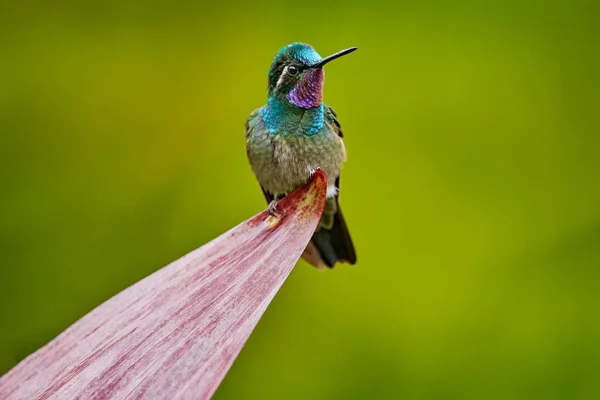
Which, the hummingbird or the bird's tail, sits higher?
the hummingbird

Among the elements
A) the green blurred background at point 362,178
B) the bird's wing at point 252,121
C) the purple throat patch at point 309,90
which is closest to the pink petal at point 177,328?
the purple throat patch at point 309,90

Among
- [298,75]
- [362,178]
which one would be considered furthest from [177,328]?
[362,178]

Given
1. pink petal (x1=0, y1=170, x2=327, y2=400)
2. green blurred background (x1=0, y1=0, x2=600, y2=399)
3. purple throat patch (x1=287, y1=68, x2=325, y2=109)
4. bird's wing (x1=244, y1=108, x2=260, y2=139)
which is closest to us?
pink petal (x1=0, y1=170, x2=327, y2=400)

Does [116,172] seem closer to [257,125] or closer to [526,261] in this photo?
[257,125]

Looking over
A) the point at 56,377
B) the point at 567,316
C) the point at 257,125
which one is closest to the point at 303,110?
the point at 257,125

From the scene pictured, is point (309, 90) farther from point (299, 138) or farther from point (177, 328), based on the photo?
point (177, 328)

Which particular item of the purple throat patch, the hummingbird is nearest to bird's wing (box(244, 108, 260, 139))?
the hummingbird

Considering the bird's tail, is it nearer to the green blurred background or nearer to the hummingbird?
the hummingbird

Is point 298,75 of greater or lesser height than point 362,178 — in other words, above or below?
above
